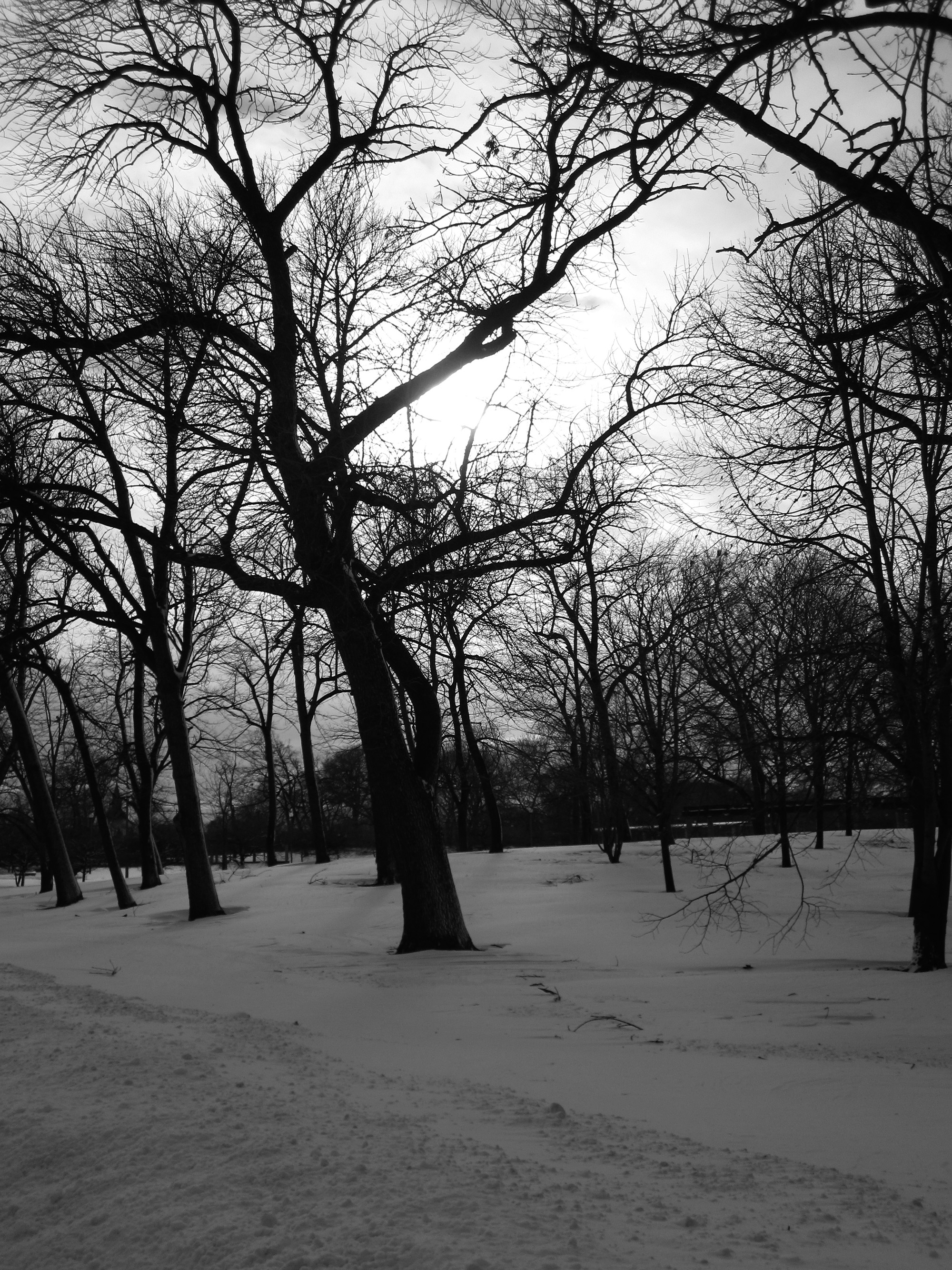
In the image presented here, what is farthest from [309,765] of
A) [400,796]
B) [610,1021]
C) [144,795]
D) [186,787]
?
[610,1021]

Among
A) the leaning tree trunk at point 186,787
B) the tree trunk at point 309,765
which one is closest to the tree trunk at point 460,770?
the tree trunk at point 309,765

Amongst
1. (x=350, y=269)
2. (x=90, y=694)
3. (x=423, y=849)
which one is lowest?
(x=423, y=849)

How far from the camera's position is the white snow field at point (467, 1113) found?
2.54 m

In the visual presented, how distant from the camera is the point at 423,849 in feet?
33.0

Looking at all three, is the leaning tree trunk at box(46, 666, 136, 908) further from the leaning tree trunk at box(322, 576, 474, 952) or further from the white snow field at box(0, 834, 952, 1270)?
the leaning tree trunk at box(322, 576, 474, 952)

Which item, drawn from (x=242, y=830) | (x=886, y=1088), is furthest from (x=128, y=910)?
(x=242, y=830)

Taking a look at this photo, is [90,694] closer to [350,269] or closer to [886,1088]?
[350,269]

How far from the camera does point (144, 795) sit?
87.8ft

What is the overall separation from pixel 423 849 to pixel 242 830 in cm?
5543

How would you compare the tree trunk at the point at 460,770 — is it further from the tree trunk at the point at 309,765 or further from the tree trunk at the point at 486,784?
the tree trunk at the point at 309,765

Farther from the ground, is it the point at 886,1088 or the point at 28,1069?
the point at 28,1069

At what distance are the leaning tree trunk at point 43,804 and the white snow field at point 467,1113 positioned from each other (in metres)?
10.9

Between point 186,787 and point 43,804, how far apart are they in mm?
6856

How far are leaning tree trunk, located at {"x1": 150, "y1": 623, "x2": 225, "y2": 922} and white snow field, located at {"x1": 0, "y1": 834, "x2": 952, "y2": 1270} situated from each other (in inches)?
201
